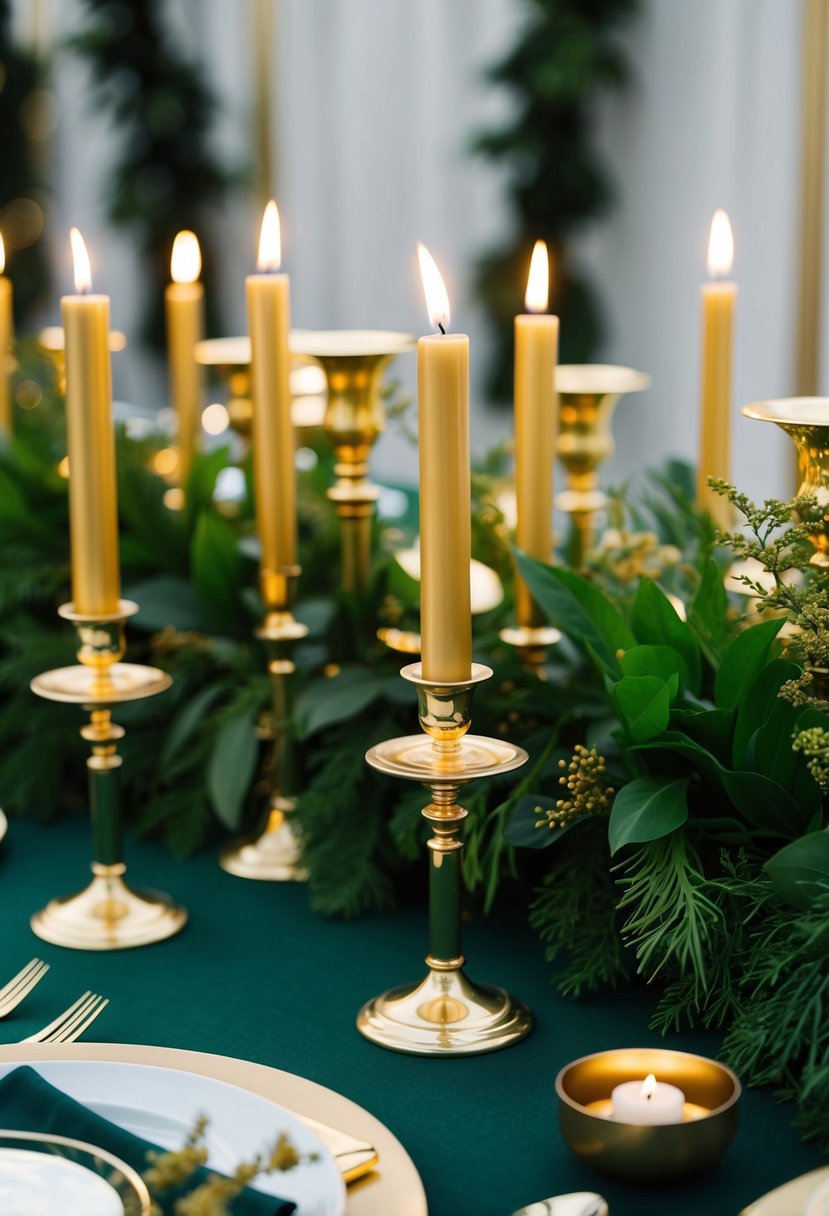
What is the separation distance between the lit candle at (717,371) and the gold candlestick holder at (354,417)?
0.22m

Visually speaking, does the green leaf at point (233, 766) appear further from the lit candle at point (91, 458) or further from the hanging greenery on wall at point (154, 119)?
the hanging greenery on wall at point (154, 119)

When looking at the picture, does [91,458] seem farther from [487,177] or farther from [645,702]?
[487,177]

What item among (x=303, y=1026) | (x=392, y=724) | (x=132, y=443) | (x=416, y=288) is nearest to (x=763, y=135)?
(x=416, y=288)

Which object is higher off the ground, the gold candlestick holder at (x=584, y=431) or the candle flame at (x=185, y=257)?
the candle flame at (x=185, y=257)

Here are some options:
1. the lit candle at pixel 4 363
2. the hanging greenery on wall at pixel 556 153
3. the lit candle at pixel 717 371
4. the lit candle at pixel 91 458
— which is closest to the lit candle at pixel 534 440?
the lit candle at pixel 717 371

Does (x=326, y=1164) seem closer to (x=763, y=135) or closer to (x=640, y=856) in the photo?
(x=640, y=856)

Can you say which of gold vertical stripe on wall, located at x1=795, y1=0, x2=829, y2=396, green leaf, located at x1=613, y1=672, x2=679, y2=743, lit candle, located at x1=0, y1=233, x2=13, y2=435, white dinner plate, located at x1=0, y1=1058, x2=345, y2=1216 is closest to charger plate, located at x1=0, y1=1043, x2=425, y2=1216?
white dinner plate, located at x1=0, y1=1058, x2=345, y2=1216

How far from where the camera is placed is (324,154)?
4.63m

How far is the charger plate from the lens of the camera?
560 millimetres

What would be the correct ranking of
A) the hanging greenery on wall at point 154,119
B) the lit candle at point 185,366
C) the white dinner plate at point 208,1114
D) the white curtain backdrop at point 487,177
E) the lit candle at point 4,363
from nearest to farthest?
the white dinner plate at point 208,1114, the lit candle at point 185,366, the lit candle at point 4,363, the white curtain backdrop at point 487,177, the hanging greenery on wall at point 154,119

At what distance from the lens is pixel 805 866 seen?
0.64 meters

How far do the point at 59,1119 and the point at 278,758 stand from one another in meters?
0.43

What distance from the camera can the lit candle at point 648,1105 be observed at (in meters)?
0.58

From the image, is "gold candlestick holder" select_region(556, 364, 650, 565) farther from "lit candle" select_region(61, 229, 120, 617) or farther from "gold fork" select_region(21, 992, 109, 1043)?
"gold fork" select_region(21, 992, 109, 1043)
